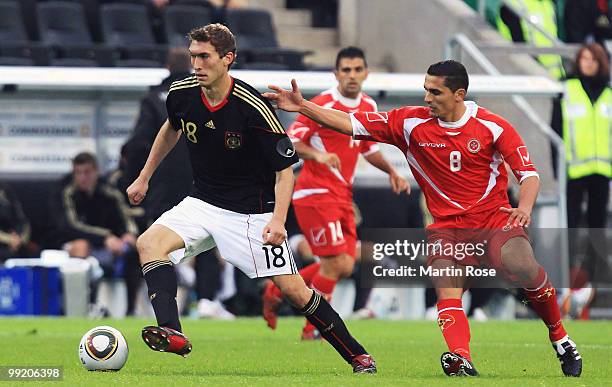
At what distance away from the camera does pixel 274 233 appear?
8.24m

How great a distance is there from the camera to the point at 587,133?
650 inches

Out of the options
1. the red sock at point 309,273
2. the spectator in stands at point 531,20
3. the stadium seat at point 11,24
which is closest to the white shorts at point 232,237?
the red sock at point 309,273

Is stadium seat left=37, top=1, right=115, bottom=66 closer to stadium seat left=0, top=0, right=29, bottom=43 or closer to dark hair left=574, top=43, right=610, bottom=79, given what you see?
stadium seat left=0, top=0, right=29, bottom=43

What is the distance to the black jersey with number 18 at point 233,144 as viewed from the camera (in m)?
8.55

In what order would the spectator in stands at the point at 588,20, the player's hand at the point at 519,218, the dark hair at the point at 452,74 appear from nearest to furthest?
the player's hand at the point at 519,218 < the dark hair at the point at 452,74 < the spectator in stands at the point at 588,20

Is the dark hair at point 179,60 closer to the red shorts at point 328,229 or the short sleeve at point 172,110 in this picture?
the red shorts at point 328,229

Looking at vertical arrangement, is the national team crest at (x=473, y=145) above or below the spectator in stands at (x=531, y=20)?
above

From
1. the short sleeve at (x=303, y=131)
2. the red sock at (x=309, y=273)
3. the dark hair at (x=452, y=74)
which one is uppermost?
the dark hair at (x=452, y=74)

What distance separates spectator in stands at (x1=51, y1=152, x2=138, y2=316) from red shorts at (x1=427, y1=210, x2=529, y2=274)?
7245 millimetres

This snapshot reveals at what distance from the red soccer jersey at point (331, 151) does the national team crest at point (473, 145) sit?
3.52 metres

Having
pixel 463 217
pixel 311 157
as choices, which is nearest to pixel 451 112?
pixel 463 217

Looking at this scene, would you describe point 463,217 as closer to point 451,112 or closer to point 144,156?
point 451,112

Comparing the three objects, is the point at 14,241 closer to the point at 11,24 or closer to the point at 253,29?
the point at 11,24

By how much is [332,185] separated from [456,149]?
3.67 metres
